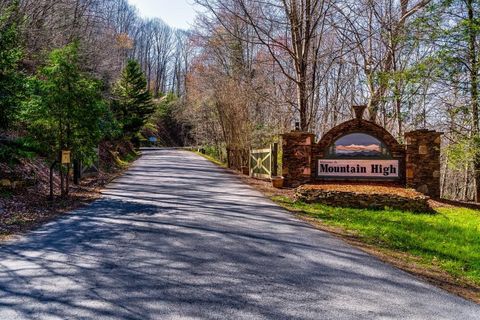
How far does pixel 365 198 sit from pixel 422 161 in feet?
12.1

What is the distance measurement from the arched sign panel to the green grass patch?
Result: 2.42 m

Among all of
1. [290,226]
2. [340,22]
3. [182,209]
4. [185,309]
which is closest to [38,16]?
[182,209]

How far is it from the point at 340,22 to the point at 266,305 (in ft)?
52.6

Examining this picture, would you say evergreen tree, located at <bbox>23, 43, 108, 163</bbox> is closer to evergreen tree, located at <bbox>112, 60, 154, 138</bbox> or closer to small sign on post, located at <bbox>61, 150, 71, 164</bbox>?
small sign on post, located at <bbox>61, 150, 71, 164</bbox>

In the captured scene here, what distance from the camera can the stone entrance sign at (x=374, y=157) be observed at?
13312 millimetres

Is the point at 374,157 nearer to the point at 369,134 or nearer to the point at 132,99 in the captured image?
the point at 369,134

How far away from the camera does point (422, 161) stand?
523 inches

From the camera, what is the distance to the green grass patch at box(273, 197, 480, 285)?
625 centimetres

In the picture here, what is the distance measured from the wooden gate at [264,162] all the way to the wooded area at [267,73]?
70.1 inches

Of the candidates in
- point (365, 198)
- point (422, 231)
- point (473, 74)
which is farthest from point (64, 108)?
point (473, 74)

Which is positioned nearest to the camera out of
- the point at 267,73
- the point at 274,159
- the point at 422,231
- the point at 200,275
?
the point at 200,275

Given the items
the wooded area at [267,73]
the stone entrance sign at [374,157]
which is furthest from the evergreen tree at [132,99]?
the stone entrance sign at [374,157]

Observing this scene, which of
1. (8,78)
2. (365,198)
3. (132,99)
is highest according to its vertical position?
(132,99)

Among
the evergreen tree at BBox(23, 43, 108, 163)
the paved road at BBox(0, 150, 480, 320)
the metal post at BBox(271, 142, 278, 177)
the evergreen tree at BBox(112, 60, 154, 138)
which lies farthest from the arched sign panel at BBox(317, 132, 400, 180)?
the evergreen tree at BBox(112, 60, 154, 138)
